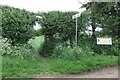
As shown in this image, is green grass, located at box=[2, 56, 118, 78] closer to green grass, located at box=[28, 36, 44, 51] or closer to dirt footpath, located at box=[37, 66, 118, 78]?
dirt footpath, located at box=[37, 66, 118, 78]

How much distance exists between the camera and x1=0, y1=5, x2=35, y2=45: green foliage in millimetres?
9391

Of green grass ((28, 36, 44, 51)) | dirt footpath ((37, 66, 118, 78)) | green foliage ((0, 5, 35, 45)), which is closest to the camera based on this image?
dirt footpath ((37, 66, 118, 78))

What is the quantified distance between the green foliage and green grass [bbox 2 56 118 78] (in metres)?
1.21

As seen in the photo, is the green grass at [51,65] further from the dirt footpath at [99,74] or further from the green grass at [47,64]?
the dirt footpath at [99,74]

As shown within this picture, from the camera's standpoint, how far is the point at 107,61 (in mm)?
8945

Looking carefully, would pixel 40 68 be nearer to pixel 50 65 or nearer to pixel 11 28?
pixel 50 65

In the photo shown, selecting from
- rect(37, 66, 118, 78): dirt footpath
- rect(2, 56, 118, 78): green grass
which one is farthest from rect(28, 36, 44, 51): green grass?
rect(37, 66, 118, 78): dirt footpath

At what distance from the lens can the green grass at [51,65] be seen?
756cm

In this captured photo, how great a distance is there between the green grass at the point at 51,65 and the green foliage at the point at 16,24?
1.21 meters

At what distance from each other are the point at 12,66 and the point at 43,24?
2718 mm

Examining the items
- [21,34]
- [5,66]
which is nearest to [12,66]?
[5,66]

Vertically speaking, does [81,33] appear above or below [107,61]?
above

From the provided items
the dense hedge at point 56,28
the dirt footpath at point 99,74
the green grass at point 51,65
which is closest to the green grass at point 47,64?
the green grass at point 51,65

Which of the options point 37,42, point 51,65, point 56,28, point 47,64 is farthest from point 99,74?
point 37,42
